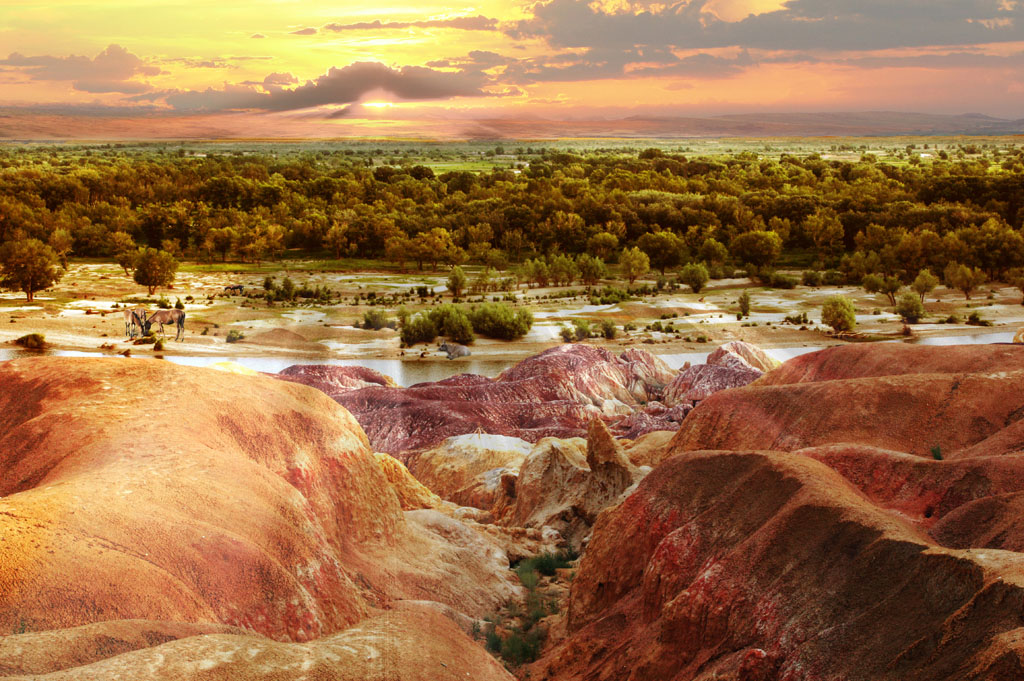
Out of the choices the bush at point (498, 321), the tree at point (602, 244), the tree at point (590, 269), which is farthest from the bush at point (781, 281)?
the bush at point (498, 321)

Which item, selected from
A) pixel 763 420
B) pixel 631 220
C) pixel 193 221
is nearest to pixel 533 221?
pixel 631 220

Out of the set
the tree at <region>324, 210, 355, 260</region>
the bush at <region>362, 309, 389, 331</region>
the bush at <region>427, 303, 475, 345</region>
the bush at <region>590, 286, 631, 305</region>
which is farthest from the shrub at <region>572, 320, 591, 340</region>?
the tree at <region>324, 210, 355, 260</region>

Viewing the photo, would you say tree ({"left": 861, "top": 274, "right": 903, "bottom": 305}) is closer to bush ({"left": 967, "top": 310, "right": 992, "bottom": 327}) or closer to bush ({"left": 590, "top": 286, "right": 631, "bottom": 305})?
bush ({"left": 967, "top": 310, "right": 992, "bottom": 327})

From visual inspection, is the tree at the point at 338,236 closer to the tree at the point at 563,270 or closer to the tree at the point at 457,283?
the tree at the point at 457,283

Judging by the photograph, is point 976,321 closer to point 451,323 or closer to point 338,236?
point 451,323

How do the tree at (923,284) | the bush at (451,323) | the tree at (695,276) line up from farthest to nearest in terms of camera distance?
the tree at (695,276) < the tree at (923,284) < the bush at (451,323)
